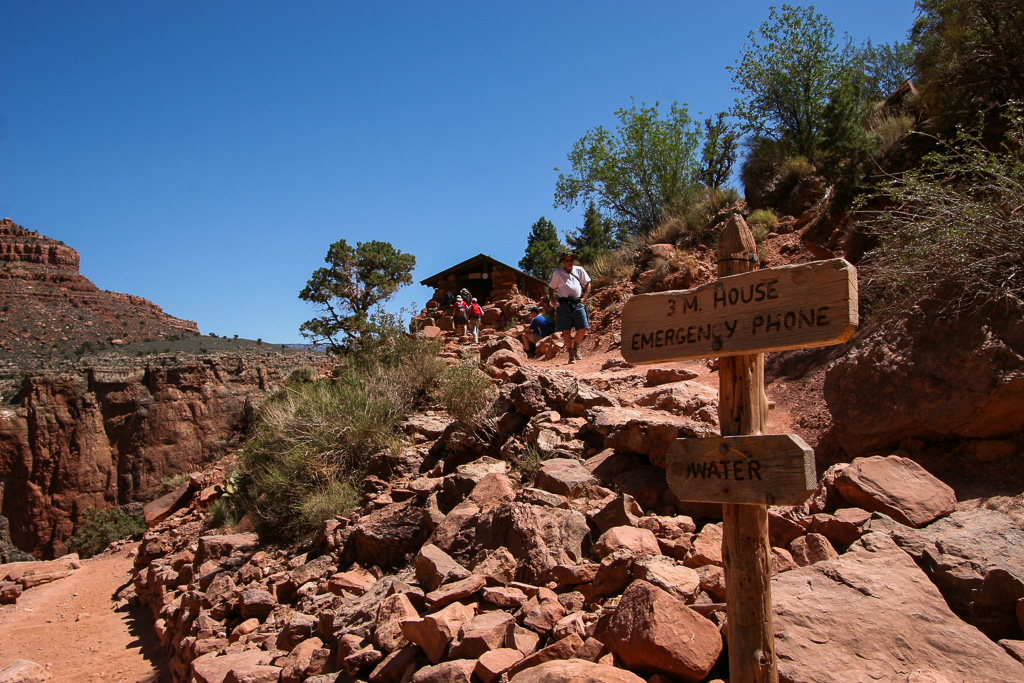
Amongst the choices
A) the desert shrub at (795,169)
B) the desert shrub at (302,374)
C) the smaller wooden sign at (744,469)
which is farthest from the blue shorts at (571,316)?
the desert shrub at (795,169)

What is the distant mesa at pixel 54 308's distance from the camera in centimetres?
2753

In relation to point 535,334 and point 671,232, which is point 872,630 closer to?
point 535,334

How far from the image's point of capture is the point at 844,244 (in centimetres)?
1218

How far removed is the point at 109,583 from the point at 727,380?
12.1 meters

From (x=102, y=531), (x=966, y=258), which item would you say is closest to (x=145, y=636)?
(x=102, y=531)

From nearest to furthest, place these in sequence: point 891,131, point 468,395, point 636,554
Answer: point 636,554, point 468,395, point 891,131

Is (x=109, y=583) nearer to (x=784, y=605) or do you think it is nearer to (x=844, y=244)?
(x=784, y=605)

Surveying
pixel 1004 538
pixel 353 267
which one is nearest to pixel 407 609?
pixel 1004 538

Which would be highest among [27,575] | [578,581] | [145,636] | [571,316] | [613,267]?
[613,267]

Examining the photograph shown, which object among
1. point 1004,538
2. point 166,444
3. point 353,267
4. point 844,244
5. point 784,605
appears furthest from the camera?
point 353,267

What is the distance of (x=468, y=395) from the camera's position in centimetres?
794

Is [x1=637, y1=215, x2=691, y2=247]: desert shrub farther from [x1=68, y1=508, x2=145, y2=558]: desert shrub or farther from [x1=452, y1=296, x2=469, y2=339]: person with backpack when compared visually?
[x1=68, y1=508, x2=145, y2=558]: desert shrub

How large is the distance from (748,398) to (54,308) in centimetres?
3888

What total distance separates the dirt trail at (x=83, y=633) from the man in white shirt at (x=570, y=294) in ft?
24.3
